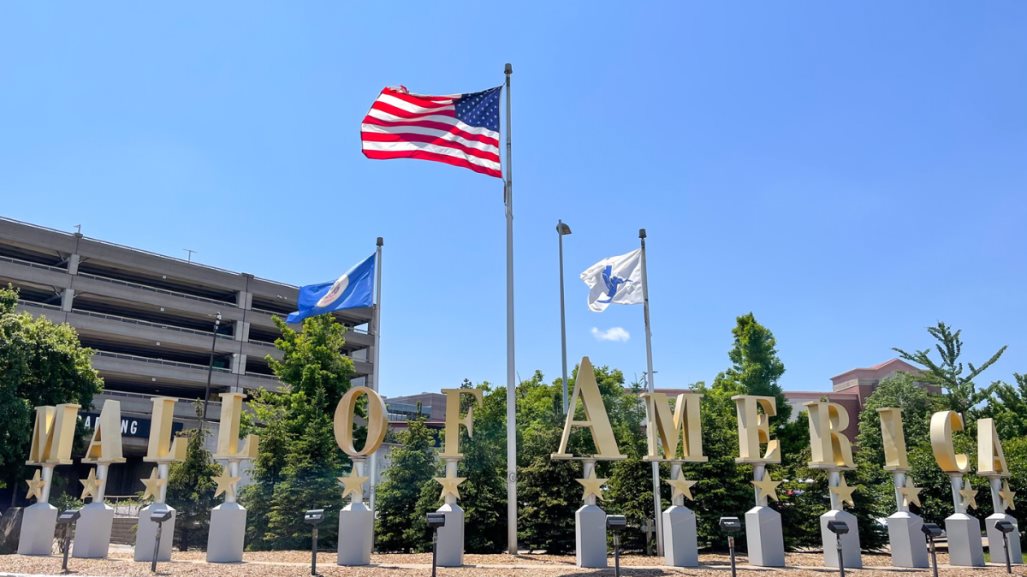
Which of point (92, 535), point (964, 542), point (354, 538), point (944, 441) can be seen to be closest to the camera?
point (354, 538)

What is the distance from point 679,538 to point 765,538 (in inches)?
70.6

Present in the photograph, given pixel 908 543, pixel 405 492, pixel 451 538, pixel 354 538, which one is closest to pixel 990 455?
pixel 908 543

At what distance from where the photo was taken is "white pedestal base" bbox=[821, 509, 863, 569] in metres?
15.3

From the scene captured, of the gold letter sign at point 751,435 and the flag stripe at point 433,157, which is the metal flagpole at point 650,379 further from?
the flag stripe at point 433,157

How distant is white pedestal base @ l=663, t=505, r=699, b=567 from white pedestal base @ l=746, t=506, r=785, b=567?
1.18 metres

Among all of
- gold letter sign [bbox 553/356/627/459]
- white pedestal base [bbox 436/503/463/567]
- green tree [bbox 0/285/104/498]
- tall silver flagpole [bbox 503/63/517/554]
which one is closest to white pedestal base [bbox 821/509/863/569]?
gold letter sign [bbox 553/356/627/459]

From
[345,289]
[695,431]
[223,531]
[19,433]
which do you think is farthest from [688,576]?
[19,433]

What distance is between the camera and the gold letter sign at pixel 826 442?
16047mm

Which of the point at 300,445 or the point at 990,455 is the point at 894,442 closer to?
the point at 990,455

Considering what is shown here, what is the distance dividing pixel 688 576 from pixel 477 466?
1139 cm

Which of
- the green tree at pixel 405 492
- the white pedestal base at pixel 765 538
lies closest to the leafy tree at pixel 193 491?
the green tree at pixel 405 492

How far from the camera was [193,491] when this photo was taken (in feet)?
87.0

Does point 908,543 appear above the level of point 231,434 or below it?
below

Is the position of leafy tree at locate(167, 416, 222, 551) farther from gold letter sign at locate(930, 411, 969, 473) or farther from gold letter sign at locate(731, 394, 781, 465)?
gold letter sign at locate(930, 411, 969, 473)
